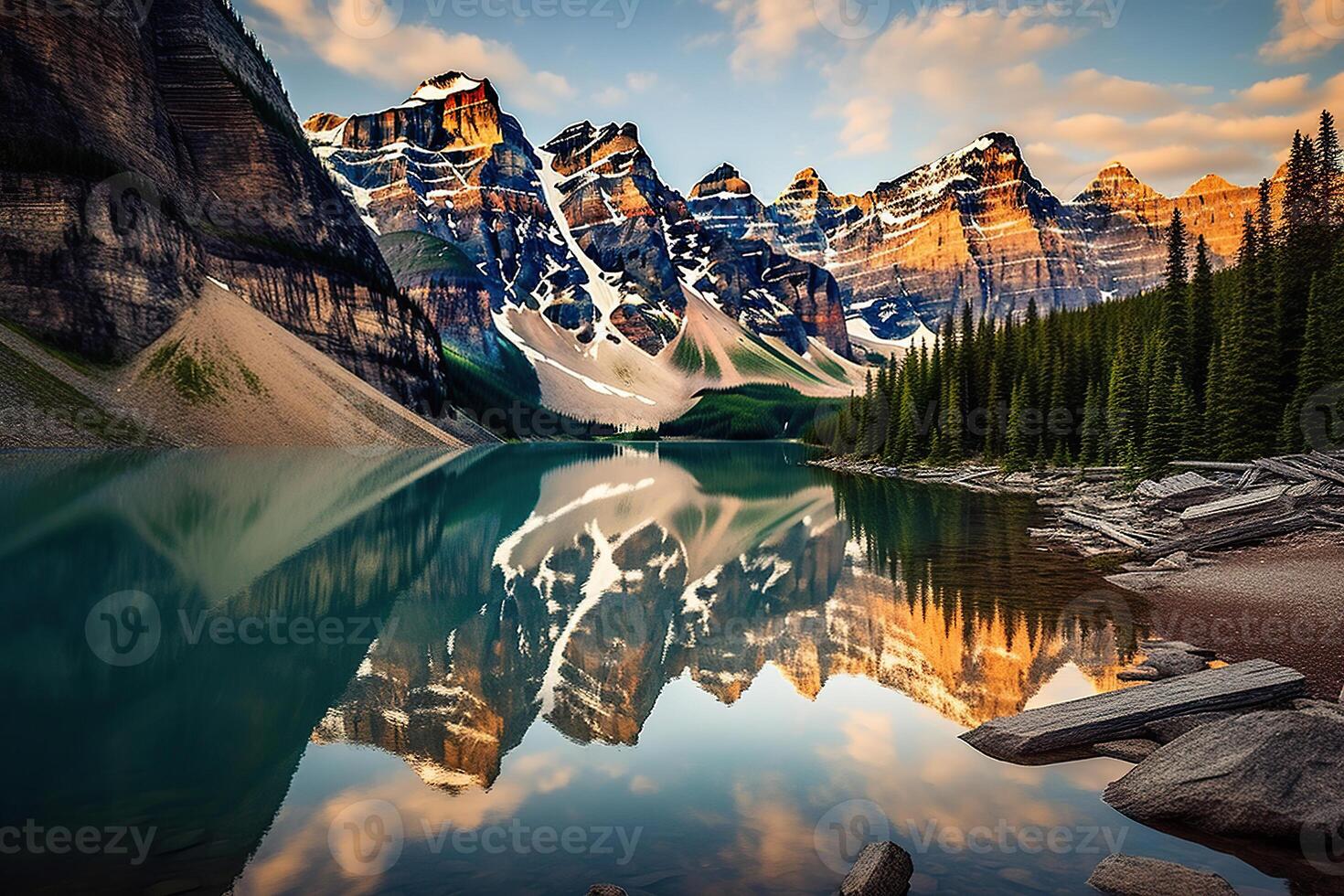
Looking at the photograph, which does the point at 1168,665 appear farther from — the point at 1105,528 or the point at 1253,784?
the point at 1105,528

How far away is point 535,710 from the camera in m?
13.0

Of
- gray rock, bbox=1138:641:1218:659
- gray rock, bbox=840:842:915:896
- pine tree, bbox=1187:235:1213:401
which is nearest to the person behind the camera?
gray rock, bbox=840:842:915:896

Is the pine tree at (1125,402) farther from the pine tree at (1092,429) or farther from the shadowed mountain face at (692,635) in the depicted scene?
the shadowed mountain face at (692,635)

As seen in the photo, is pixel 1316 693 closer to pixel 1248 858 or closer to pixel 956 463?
pixel 1248 858

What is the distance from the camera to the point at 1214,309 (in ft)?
168

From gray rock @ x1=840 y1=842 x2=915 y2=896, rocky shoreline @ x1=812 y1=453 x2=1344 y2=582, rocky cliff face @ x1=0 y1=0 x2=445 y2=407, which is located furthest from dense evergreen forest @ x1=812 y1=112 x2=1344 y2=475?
rocky cliff face @ x1=0 y1=0 x2=445 y2=407

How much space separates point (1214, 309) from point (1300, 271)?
8.17 meters

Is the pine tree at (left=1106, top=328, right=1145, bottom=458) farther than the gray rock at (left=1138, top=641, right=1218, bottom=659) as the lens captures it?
Yes

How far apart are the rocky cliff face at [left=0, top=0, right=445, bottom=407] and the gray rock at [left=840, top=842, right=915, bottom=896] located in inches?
4121

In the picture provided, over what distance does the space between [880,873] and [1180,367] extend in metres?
47.8

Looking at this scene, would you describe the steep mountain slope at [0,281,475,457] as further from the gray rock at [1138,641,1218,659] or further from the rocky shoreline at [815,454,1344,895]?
the gray rock at [1138,641,1218,659]

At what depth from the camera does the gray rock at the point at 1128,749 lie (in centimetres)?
1037

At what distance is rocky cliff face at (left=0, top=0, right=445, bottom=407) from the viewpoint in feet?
283

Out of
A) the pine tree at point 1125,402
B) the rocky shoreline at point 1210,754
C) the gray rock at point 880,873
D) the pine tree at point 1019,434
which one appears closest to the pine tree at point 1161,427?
the pine tree at point 1125,402
